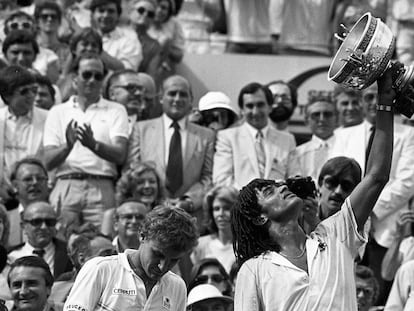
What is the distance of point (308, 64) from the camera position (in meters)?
13.4

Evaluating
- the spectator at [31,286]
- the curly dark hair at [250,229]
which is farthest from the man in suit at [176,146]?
the curly dark hair at [250,229]

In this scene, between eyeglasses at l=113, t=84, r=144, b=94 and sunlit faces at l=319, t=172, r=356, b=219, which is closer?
sunlit faces at l=319, t=172, r=356, b=219

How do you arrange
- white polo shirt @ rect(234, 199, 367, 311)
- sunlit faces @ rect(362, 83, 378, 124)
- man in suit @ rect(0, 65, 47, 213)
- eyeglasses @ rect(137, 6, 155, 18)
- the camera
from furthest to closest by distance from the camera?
1. eyeglasses @ rect(137, 6, 155, 18)
2. sunlit faces @ rect(362, 83, 378, 124)
3. man in suit @ rect(0, 65, 47, 213)
4. the camera
5. white polo shirt @ rect(234, 199, 367, 311)

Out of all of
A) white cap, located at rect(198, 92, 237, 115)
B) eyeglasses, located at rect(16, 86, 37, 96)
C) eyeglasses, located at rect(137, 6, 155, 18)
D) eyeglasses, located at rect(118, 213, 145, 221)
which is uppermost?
eyeglasses, located at rect(137, 6, 155, 18)

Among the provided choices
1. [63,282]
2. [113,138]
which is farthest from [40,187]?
[63,282]

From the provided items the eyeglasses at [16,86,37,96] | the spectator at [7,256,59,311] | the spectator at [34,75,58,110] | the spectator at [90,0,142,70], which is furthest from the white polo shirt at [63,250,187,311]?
the spectator at [90,0,142,70]

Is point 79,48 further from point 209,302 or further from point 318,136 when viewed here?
point 209,302

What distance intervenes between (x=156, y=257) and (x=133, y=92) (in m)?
4.80

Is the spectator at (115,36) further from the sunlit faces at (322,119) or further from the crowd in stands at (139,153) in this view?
the sunlit faces at (322,119)

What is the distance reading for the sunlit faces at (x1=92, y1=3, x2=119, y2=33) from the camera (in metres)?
12.4

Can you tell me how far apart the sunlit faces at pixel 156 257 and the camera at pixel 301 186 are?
57cm

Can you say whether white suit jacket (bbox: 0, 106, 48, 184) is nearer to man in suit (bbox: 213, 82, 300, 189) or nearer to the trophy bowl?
man in suit (bbox: 213, 82, 300, 189)

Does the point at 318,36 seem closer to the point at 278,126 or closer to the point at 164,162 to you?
the point at 278,126

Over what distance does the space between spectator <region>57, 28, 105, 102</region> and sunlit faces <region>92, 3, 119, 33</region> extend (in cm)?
64
